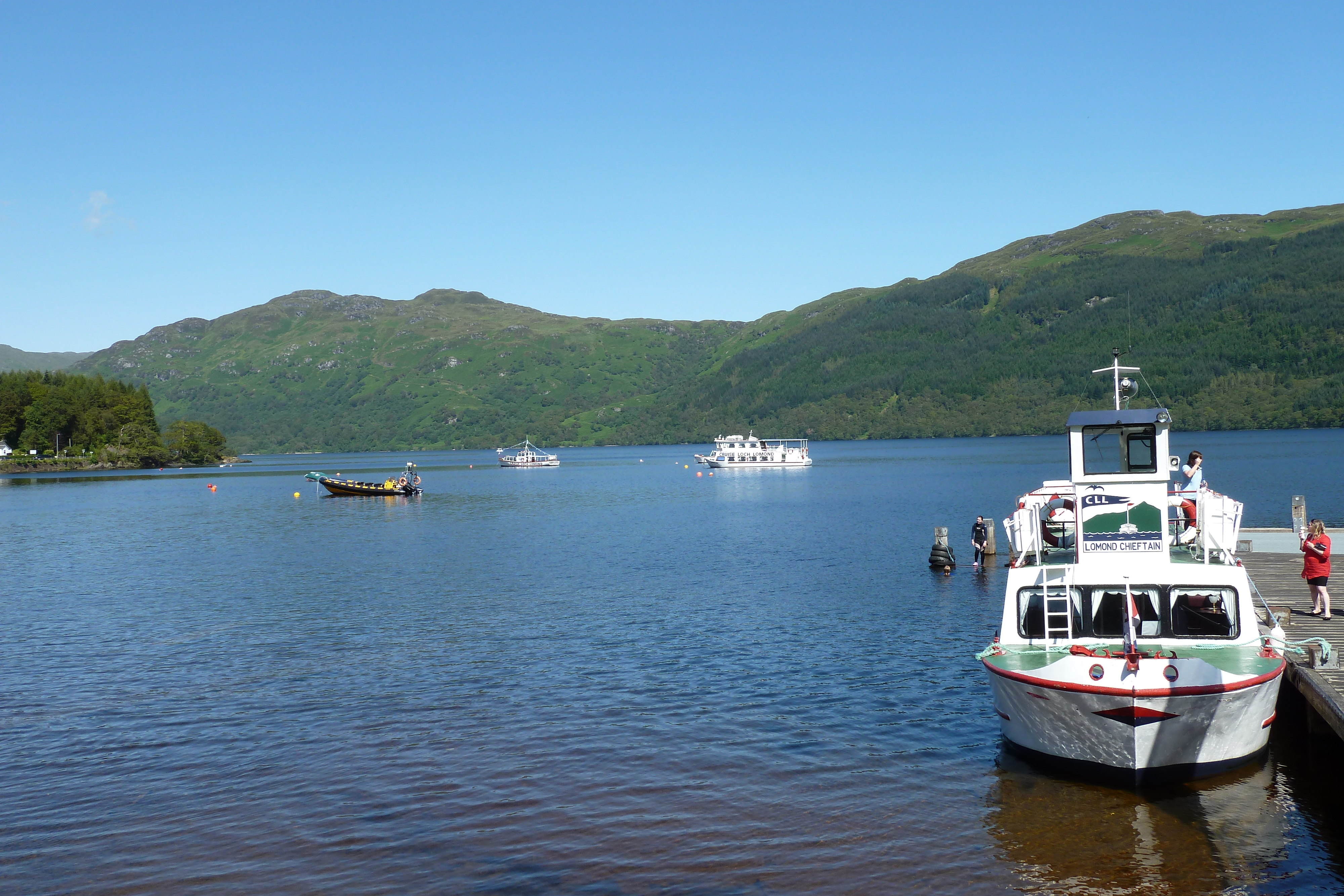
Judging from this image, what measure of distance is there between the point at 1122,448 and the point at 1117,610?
360cm

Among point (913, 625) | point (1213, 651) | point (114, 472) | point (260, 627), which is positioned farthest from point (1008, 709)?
point (114, 472)

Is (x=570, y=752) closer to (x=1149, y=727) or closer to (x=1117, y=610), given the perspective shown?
(x=1149, y=727)

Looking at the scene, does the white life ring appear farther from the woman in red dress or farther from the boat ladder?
the woman in red dress

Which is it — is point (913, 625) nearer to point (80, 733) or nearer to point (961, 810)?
point (961, 810)

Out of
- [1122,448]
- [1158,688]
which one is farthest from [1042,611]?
[1122,448]

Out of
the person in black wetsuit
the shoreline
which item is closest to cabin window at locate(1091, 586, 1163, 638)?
the person in black wetsuit

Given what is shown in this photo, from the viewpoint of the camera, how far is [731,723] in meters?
19.4

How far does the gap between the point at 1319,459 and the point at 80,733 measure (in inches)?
5321

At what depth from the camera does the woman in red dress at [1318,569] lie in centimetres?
2144

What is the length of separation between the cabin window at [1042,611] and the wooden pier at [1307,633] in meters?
3.64

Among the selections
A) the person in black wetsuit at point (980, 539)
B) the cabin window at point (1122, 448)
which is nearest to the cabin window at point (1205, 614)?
the cabin window at point (1122, 448)

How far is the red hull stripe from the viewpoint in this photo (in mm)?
14062

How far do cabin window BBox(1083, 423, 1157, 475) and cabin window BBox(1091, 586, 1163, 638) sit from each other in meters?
2.54

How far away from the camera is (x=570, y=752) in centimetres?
1792
